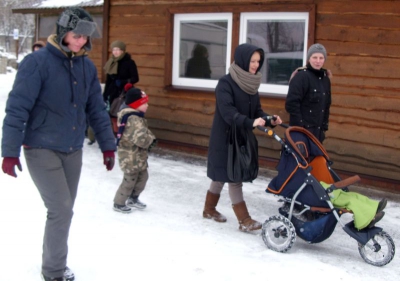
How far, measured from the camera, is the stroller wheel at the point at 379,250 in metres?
4.53

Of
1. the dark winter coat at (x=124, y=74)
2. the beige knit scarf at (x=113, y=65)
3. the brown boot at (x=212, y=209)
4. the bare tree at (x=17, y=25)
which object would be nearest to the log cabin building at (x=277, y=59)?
the dark winter coat at (x=124, y=74)

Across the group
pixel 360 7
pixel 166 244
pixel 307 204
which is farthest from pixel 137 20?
pixel 307 204

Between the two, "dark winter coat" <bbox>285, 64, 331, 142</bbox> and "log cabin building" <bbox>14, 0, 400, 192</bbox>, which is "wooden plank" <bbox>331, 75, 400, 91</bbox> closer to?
"log cabin building" <bbox>14, 0, 400, 192</bbox>

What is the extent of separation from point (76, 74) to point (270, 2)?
14.3 feet

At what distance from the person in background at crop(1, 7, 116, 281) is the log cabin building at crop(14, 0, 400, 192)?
406cm

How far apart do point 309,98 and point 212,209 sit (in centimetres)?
148

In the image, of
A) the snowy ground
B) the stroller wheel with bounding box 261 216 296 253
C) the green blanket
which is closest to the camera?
the snowy ground

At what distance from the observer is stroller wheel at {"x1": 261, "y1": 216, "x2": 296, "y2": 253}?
476cm

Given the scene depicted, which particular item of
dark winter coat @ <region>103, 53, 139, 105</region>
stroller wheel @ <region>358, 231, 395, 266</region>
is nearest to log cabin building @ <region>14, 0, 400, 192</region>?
dark winter coat @ <region>103, 53, 139, 105</region>

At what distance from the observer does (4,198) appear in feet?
20.7

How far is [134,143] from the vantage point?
5699mm

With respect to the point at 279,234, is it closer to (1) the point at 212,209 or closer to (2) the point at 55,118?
(1) the point at 212,209

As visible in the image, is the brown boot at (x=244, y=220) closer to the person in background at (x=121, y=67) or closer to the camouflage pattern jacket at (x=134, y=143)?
the camouflage pattern jacket at (x=134, y=143)

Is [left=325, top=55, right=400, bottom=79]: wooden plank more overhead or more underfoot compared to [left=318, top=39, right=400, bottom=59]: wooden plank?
more underfoot
